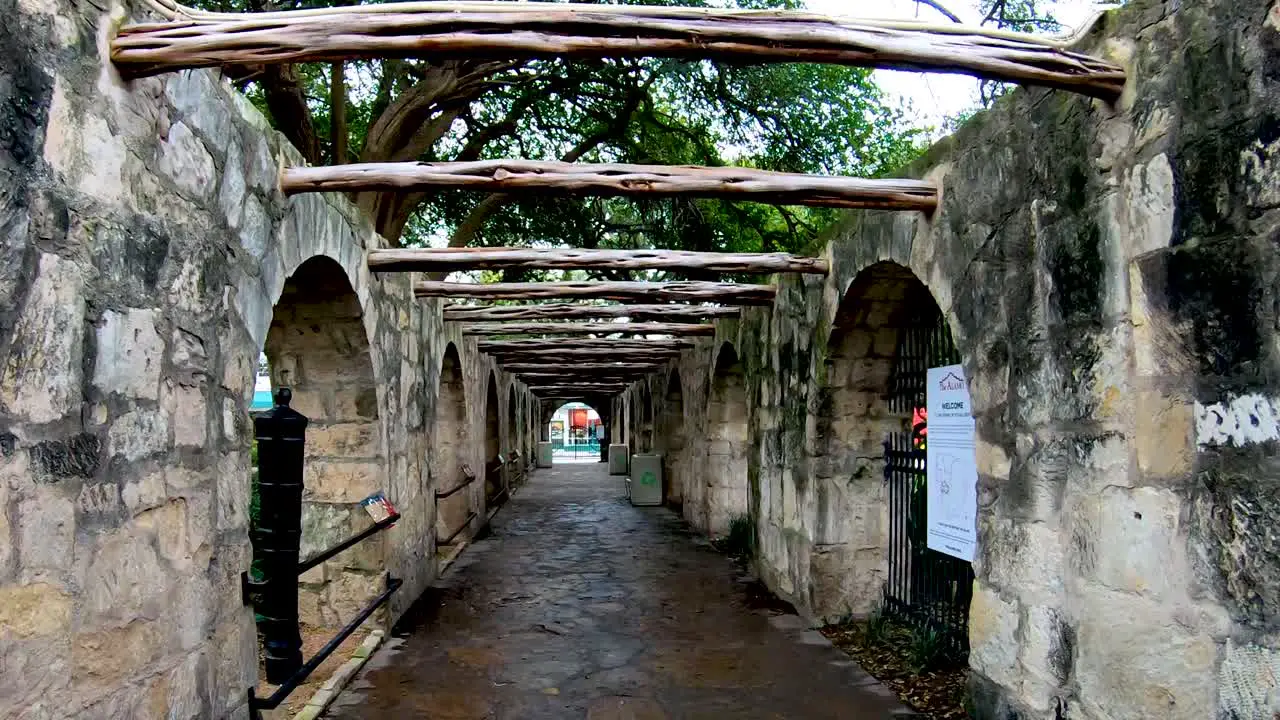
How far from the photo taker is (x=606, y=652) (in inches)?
200

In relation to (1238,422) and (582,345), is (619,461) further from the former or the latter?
(1238,422)

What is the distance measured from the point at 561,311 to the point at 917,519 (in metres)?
3.60

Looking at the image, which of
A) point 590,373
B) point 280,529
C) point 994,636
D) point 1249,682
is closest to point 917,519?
point 994,636

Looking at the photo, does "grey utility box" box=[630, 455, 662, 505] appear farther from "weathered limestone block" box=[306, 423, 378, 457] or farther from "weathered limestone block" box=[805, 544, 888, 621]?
"weathered limestone block" box=[306, 423, 378, 457]

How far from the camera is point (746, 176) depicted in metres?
3.98

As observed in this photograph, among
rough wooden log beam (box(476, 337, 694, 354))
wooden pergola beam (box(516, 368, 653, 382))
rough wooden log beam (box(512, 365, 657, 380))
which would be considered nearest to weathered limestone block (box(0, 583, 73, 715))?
rough wooden log beam (box(476, 337, 694, 354))

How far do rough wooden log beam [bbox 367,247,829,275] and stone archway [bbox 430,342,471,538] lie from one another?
3632 millimetres

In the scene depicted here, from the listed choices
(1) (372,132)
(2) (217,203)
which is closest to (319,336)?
(2) (217,203)

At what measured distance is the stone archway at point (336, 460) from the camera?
5117mm

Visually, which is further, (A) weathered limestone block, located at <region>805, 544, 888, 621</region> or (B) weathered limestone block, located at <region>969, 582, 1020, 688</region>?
(A) weathered limestone block, located at <region>805, 544, 888, 621</region>

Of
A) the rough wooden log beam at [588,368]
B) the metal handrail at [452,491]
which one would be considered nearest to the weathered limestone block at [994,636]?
the metal handrail at [452,491]

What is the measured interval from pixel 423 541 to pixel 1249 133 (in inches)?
224

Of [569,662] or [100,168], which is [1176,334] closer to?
[100,168]

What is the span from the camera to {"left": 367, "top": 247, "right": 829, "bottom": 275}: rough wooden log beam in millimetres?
5348
